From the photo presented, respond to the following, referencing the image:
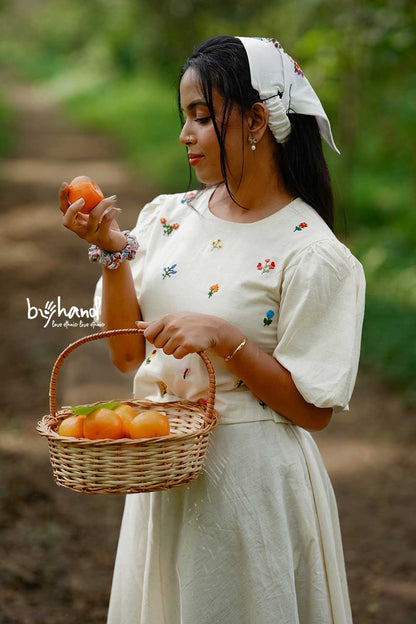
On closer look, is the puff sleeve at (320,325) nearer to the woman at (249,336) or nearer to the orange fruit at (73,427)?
the woman at (249,336)

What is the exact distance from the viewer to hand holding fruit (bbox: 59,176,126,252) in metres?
1.78

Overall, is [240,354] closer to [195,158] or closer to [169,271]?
[169,271]

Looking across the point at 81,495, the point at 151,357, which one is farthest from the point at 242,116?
the point at 81,495

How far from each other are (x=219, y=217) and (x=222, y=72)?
361 millimetres

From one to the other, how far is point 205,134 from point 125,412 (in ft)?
2.18

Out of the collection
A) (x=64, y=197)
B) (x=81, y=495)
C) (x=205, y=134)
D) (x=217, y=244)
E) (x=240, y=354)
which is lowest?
(x=81, y=495)

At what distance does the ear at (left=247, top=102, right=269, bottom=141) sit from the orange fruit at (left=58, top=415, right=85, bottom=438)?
770 millimetres

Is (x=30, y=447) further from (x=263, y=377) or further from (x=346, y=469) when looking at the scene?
(x=263, y=377)

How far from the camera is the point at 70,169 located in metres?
13.0

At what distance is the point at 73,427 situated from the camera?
67.1 inches

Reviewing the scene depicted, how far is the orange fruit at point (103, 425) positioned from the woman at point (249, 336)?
19cm

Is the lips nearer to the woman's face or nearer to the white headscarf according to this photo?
A: the woman's face

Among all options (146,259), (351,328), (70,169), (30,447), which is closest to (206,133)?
(146,259)

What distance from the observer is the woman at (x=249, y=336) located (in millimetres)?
1767
